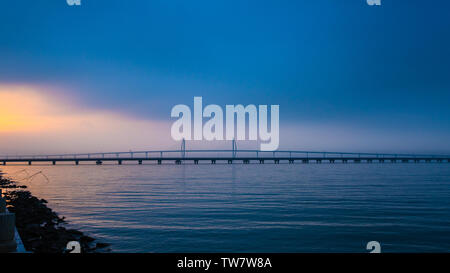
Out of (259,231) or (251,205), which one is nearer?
(259,231)

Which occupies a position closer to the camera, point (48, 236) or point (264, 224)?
point (48, 236)

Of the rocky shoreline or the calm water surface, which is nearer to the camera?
the rocky shoreline

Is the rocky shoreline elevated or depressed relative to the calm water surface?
elevated

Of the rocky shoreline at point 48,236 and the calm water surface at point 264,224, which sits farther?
the calm water surface at point 264,224

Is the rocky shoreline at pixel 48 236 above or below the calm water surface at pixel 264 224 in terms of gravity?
above

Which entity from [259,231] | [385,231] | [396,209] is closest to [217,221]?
[259,231]

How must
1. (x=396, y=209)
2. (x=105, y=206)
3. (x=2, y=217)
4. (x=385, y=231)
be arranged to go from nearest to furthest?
1. (x=2, y=217)
2. (x=385, y=231)
3. (x=396, y=209)
4. (x=105, y=206)

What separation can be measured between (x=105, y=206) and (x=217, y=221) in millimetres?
9515

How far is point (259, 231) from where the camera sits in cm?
1540

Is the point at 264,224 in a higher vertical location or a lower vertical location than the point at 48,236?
lower
